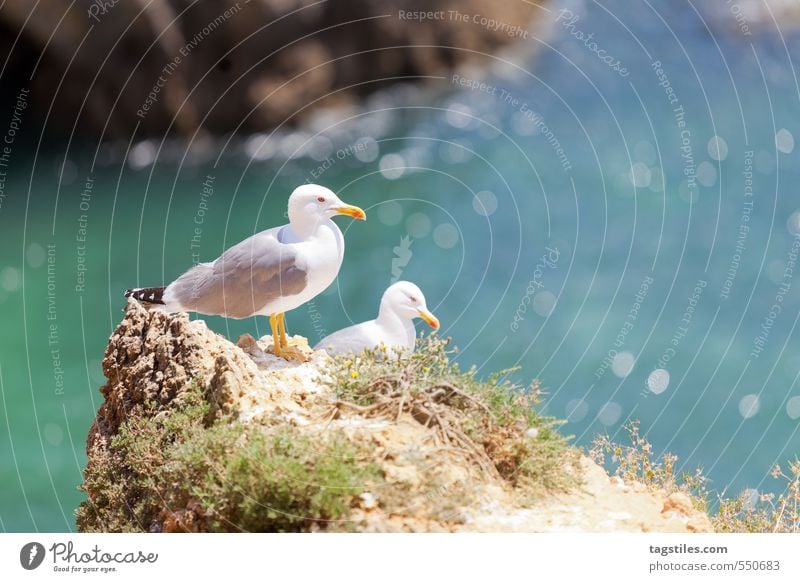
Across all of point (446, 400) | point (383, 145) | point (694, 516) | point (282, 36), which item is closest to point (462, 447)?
point (446, 400)

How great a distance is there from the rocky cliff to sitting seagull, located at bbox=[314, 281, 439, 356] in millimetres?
236

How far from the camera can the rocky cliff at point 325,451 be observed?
4418mm

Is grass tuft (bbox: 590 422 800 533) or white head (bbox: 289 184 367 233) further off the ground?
white head (bbox: 289 184 367 233)

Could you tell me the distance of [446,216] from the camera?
9.12 meters

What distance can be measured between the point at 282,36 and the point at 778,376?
5976 millimetres

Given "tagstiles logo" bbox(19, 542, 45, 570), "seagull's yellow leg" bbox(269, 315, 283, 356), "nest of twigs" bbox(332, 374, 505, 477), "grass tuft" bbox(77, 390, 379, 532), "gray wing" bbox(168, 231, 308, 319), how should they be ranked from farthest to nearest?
"seagull's yellow leg" bbox(269, 315, 283, 356) < "gray wing" bbox(168, 231, 308, 319) < "tagstiles logo" bbox(19, 542, 45, 570) < "nest of twigs" bbox(332, 374, 505, 477) < "grass tuft" bbox(77, 390, 379, 532)

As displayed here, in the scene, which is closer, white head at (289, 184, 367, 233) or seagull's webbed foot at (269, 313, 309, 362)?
white head at (289, 184, 367, 233)

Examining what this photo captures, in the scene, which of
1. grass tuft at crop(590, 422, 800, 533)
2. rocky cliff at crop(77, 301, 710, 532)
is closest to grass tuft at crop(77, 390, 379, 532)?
rocky cliff at crop(77, 301, 710, 532)

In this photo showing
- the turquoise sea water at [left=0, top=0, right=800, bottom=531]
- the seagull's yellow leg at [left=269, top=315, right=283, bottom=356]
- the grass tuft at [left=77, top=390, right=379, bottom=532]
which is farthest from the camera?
the turquoise sea water at [left=0, top=0, right=800, bottom=531]

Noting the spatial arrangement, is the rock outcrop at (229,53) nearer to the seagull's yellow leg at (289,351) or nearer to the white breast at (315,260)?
the seagull's yellow leg at (289,351)

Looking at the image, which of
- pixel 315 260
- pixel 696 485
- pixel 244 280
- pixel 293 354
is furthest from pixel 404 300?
pixel 696 485

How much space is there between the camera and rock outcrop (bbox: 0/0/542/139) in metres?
10.7

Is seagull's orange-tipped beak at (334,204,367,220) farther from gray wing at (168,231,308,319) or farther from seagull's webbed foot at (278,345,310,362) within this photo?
seagull's webbed foot at (278,345,310,362)

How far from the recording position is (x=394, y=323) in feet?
18.5
